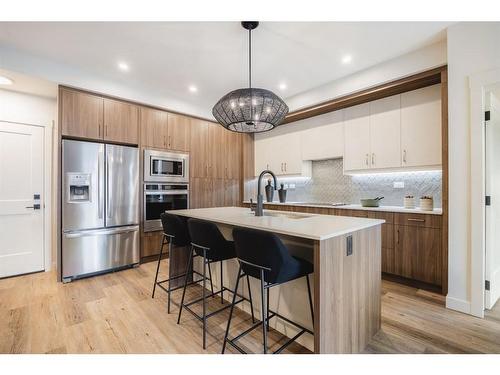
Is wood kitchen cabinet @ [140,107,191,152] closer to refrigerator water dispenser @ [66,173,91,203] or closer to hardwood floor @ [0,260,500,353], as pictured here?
refrigerator water dispenser @ [66,173,91,203]

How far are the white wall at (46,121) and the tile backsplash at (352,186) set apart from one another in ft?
10.9

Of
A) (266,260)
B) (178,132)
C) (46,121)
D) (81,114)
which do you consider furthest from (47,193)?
(266,260)

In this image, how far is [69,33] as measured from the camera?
2344 mm

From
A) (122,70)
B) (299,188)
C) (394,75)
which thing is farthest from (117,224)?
(394,75)

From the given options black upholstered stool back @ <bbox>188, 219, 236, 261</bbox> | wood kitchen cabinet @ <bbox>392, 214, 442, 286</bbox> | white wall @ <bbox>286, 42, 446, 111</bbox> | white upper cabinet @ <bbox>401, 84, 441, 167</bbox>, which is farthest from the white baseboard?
white wall @ <bbox>286, 42, 446, 111</bbox>

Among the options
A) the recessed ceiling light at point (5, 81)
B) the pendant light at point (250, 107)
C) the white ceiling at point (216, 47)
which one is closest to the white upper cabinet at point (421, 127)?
the white ceiling at point (216, 47)

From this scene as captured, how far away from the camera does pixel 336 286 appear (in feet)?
4.87

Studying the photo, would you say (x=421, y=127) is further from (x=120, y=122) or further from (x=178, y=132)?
(x=120, y=122)

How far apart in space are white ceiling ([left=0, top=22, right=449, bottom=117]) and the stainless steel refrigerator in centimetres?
109

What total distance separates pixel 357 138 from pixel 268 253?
9.33ft

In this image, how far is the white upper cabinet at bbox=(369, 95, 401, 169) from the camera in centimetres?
312

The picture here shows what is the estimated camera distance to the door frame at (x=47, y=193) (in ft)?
11.0

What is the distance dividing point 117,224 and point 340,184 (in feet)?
11.9
